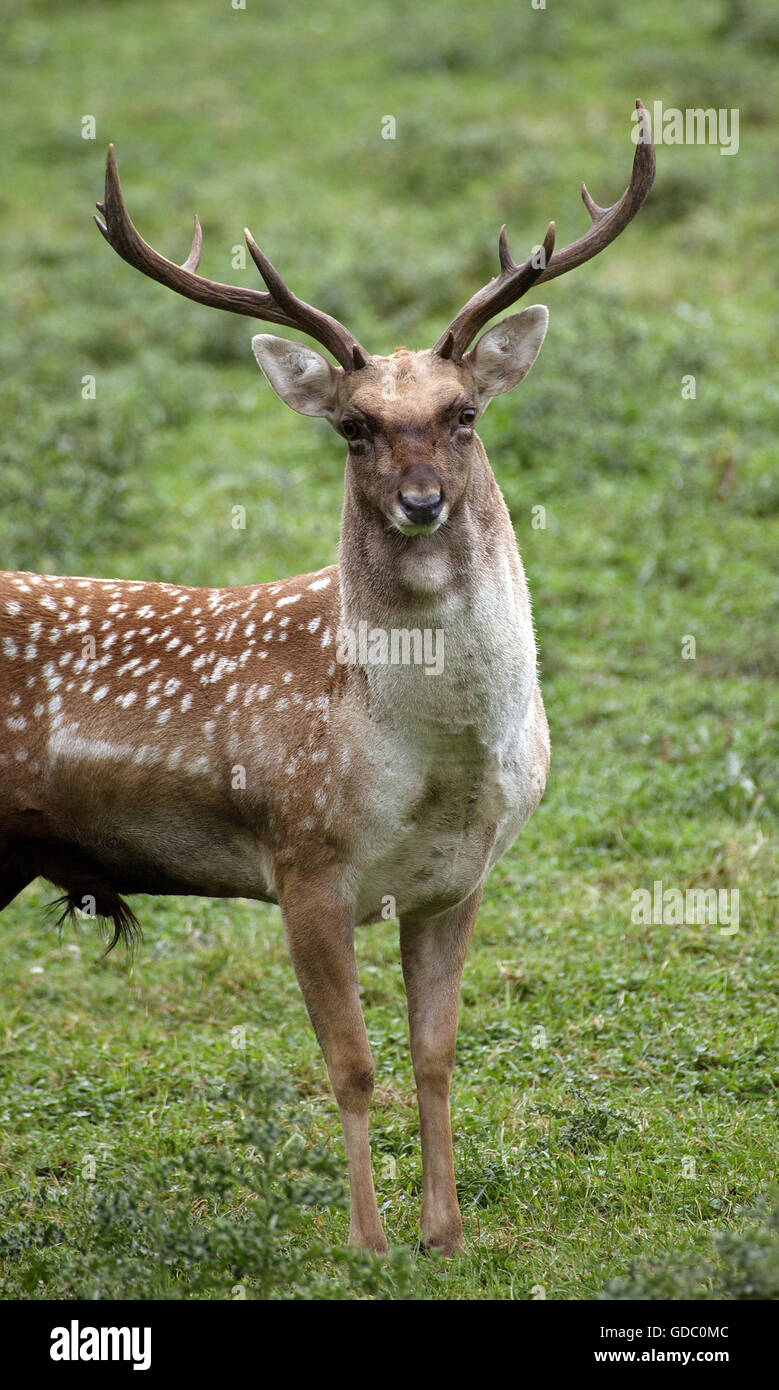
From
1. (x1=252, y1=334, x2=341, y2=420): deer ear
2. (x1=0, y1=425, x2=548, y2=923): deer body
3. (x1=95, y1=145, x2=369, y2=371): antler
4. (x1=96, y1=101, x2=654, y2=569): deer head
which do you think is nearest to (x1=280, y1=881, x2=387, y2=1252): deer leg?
(x1=0, y1=425, x2=548, y2=923): deer body

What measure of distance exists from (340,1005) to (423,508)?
164 cm

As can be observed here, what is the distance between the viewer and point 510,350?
5234 mm

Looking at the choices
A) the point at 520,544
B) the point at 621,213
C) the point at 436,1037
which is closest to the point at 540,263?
the point at 621,213

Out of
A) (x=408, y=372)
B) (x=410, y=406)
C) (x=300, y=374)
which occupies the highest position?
(x=300, y=374)

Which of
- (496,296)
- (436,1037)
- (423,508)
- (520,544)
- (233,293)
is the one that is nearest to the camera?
(423,508)

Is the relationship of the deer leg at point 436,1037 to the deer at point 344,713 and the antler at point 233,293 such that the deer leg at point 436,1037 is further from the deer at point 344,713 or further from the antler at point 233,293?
the antler at point 233,293

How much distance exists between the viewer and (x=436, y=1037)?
534 cm

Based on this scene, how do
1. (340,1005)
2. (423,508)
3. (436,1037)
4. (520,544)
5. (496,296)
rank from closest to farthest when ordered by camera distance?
(423,508), (496,296), (340,1005), (436,1037), (520,544)

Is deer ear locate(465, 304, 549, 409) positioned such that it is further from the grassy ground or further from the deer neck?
the grassy ground

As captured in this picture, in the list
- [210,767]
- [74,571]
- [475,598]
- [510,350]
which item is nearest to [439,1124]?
[210,767]

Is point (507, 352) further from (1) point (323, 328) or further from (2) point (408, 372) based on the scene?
(1) point (323, 328)

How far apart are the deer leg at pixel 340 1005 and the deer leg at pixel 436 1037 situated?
263mm

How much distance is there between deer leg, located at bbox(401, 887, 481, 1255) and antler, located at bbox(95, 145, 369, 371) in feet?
6.26

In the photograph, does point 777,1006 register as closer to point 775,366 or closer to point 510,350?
point 510,350
